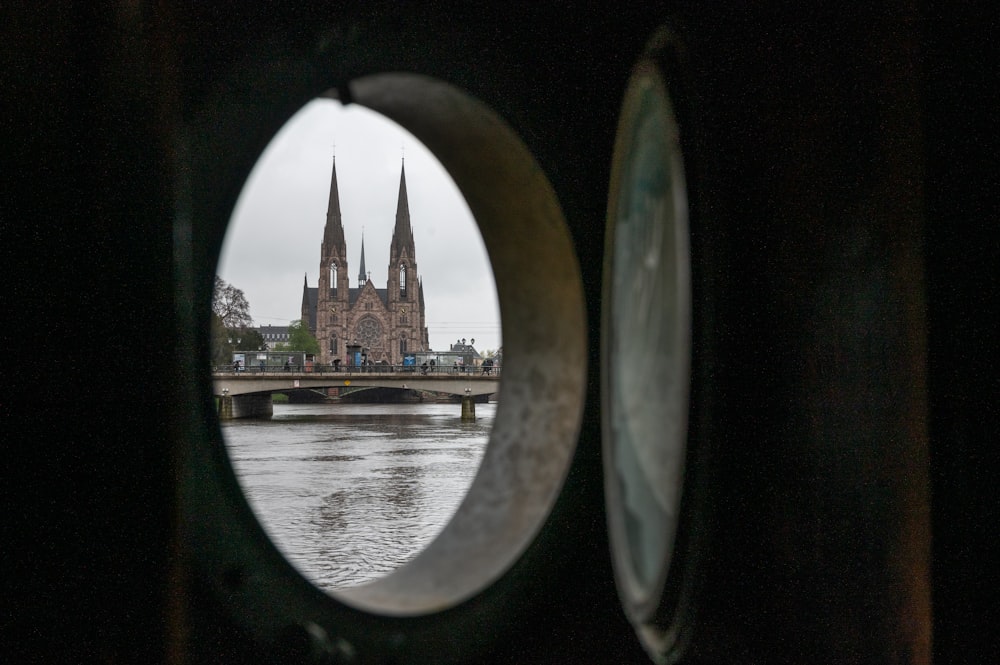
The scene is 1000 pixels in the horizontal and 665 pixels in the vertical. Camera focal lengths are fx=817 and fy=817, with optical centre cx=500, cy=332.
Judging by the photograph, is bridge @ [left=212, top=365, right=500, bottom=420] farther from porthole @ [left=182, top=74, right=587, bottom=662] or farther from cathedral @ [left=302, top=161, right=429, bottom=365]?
cathedral @ [left=302, top=161, right=429, bottom=365]

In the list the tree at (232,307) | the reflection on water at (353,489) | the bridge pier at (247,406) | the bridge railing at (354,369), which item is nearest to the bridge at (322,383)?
the bridge pier at (247,406)

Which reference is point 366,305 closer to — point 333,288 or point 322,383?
point 333,288

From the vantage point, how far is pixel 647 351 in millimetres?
1782

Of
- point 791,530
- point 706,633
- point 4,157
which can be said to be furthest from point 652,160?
point 4,157

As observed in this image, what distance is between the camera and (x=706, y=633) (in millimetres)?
1548

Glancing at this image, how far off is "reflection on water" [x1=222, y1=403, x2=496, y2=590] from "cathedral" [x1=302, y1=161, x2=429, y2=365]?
4597 centimetres

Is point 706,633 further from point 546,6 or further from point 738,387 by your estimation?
point 546,6

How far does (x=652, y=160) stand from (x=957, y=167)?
60 centimetres

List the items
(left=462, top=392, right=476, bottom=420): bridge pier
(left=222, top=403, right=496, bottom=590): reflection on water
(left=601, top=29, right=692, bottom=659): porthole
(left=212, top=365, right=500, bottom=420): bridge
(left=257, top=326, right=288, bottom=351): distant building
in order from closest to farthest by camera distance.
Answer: (left=601, top=29, right=692, bottom=659): porthole → (left=222, top=403, right=496, bottom=590): reflection on water → (left=212, top=365, right=500, bottom=420): bridge → (left=462, top=392, right=476, bottom=420): bridge pier → (left=257, top=326, right=288, bottom=351): distant building

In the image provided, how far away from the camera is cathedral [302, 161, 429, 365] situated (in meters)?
70.5

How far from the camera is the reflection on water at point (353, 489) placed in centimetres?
766

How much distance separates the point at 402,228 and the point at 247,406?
4422cm

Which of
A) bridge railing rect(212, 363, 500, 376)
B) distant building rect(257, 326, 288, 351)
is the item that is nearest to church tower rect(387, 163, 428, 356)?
distant building rect(257, 326, 288, 351)

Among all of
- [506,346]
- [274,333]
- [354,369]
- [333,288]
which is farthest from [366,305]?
[506,346]
